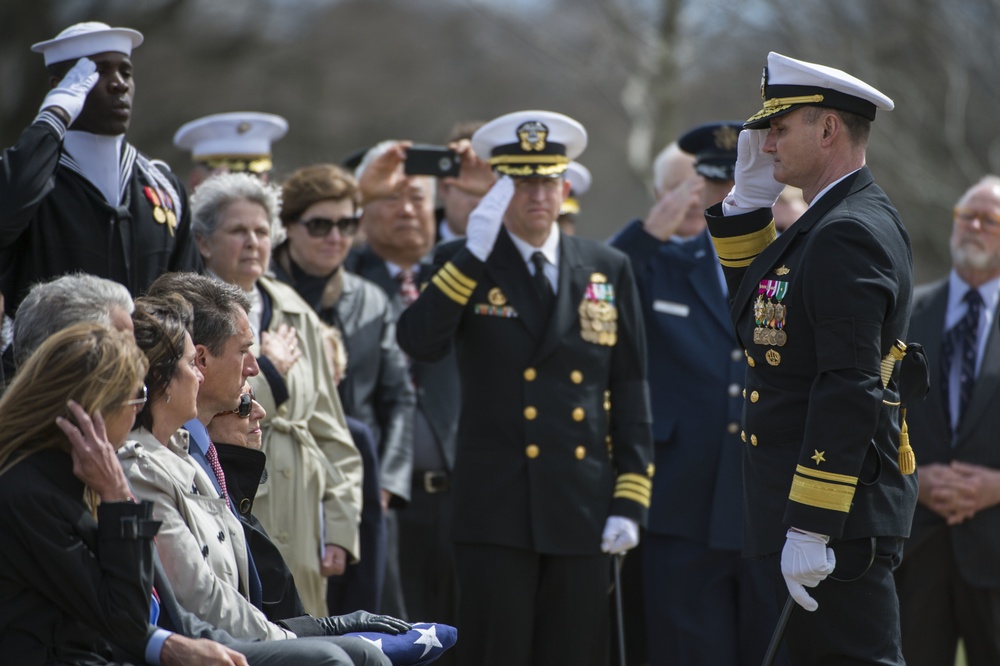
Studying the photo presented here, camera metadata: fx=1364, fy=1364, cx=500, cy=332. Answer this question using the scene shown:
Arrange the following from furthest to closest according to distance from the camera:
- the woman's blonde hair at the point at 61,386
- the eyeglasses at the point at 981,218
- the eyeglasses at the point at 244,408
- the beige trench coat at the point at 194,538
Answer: the eyeglasses at the point at 981,218
the eyeglasses at the point at 244,408
the beige trench coat at the point at 194,538
the woman's blonde hair at the point at 61,386

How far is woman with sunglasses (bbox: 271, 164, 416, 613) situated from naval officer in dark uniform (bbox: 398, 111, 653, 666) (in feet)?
2.33

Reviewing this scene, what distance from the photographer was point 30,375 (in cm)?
331

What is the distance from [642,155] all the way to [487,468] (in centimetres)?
1179

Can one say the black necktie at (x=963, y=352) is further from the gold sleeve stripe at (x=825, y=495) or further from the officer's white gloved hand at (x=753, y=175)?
the gold sleeve stripe at (x=825, y=495)

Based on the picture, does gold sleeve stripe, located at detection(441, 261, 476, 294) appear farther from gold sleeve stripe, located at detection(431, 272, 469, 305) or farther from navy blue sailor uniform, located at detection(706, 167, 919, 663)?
navy blue sailor uniform, located at detection(706, 167, 919, 663)

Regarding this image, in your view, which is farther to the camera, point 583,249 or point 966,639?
point 966,639

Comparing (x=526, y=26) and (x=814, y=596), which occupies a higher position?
(x=526, y=26)

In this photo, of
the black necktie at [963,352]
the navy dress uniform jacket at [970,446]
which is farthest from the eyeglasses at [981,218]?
the navy dress uniform jacket at [970,446]

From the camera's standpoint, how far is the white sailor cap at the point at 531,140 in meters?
5.52

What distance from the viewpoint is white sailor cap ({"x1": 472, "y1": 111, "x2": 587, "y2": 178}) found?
5.52 metres

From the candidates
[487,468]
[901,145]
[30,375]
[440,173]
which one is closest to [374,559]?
[487,468]

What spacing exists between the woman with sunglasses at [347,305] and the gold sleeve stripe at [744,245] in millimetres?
2144

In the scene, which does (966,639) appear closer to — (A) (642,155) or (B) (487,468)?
(B) (487,468)

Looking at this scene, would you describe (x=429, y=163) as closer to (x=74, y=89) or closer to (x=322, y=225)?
(x=322, y=225)
